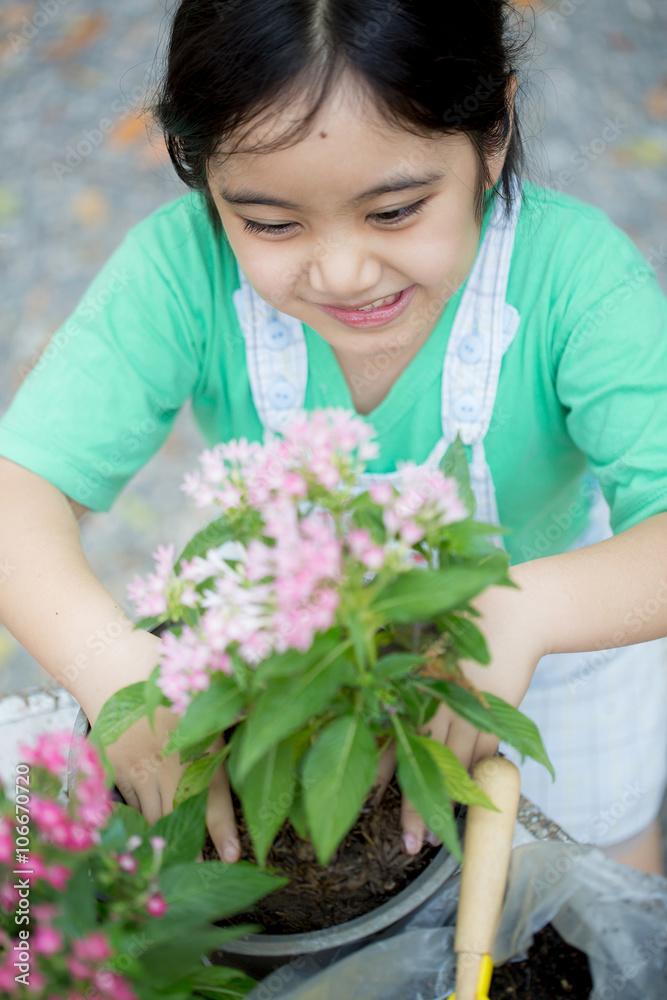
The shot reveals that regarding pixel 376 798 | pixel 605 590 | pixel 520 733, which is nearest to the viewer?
pixel 520 733

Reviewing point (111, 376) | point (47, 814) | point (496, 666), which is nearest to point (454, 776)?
point (496, 666)

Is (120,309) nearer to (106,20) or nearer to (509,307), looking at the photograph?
(509,307)

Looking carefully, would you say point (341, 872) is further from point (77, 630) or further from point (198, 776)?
point (77, 630)

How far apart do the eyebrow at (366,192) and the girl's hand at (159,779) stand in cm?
40

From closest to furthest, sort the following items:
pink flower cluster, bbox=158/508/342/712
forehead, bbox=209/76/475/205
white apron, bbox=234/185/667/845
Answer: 1. pink flower cluster, bbox=158/508/342/712
2. forehead, bbox=209/76/475/205
3. white apron, bbox=234/185/667/845

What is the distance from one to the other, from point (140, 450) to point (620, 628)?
0.56 meters

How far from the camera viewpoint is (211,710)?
0.50 meters

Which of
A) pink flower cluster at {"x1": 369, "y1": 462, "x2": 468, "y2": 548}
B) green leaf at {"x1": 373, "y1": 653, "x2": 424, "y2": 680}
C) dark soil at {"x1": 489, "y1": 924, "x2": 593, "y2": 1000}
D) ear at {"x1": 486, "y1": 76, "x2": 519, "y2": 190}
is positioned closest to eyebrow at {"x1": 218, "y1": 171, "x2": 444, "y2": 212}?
ear at {"x1": 486, "y1": 76, "x2": 519, "y2": 190}

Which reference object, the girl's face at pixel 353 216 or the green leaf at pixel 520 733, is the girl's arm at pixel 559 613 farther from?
the girl's face at pixel 353 216

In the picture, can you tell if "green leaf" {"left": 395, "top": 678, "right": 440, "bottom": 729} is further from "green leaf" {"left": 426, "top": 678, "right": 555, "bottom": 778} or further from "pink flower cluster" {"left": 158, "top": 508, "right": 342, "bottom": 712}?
"pink flower cluster" {"left": 158, "top": 508, "right": 342, "bottom": 712}

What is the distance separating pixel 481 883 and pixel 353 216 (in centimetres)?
51

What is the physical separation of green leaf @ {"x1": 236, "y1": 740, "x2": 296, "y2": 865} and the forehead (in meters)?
0.41

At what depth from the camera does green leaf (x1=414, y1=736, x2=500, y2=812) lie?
0.55 meters

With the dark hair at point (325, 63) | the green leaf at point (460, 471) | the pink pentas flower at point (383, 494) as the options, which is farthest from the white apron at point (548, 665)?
the pink pentas flower at point (383, 494)
